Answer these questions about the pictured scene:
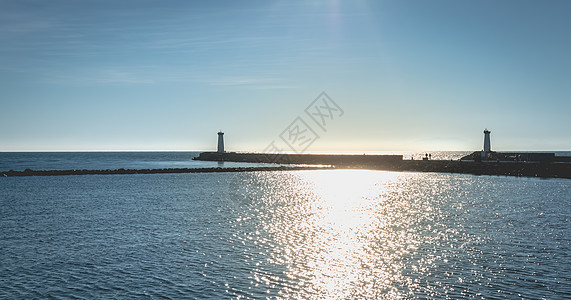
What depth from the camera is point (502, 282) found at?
51.3ft

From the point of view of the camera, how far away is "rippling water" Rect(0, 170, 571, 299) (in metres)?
15.3

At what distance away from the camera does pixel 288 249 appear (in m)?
21.3

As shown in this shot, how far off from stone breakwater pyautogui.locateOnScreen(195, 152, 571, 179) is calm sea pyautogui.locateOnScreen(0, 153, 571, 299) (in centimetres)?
2578

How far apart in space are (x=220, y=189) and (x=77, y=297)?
40.0 meters

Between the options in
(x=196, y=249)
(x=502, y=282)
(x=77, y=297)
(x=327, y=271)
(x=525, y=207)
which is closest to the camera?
(x=77, y=297)

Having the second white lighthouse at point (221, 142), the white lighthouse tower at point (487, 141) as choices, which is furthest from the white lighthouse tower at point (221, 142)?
the white lighthouse tower at point (487, 141)

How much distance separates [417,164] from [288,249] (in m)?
72.8

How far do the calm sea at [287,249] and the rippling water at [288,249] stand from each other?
67 mm

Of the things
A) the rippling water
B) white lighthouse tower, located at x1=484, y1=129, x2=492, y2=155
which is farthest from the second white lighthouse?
the rippling water

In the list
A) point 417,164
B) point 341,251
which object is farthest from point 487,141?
point 341,251

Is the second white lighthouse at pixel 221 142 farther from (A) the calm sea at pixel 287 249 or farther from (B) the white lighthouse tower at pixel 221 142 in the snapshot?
(A) the calm sea at pixel 287 249

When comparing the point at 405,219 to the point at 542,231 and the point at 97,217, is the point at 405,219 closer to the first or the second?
the point at 542,231

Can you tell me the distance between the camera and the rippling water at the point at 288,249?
15.3m

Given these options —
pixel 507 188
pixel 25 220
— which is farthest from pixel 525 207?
pixel 25 220
